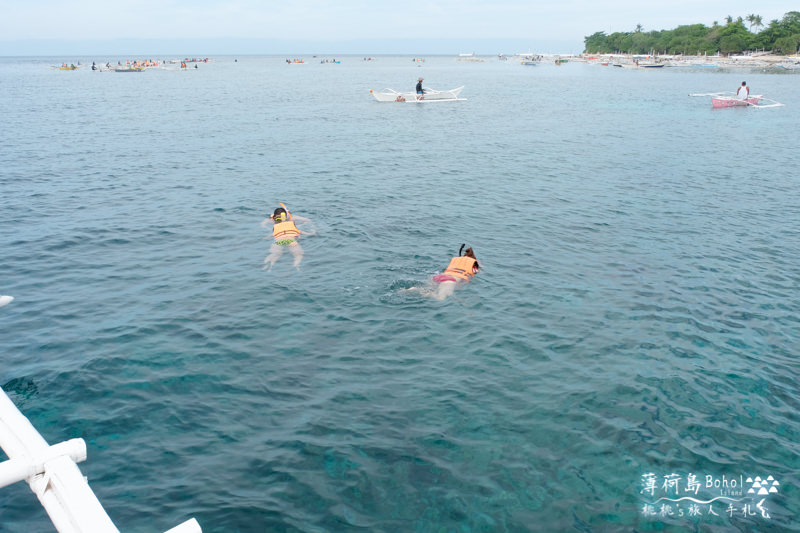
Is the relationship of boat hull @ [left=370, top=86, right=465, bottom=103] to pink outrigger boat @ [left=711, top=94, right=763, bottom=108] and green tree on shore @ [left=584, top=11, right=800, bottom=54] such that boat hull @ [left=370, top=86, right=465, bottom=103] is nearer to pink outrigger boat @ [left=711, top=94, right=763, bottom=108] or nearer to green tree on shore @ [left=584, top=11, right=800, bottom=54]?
pink outrigger boat @ [left=711, top=94, right=763, bottom=108]

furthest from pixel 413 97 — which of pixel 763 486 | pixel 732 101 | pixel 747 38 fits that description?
pixel 747 38

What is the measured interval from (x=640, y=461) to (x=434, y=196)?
19.0 meters

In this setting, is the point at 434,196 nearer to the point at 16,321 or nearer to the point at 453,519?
the point at 16,321

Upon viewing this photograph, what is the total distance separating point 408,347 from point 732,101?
64.0 m

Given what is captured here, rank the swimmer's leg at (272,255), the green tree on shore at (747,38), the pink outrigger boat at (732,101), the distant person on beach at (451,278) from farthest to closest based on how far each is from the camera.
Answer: the green tree on shore at (747,38) → the pink outrigger boat at (732,101) → the swimmer's leg at (272,255) → the distant person on beach at (451,278)

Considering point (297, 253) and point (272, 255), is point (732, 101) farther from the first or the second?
point (272, 255)

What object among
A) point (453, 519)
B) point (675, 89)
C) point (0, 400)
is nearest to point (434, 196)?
point (453, 519)

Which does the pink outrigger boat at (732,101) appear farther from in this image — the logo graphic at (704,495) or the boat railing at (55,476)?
the boat railing at (55,476)

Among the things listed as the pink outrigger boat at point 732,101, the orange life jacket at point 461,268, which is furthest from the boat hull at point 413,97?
the orange life jacket at point 461,268

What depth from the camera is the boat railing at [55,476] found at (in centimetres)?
357

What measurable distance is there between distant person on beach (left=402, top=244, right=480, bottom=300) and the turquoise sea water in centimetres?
49

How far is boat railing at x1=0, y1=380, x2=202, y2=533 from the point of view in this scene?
357cm

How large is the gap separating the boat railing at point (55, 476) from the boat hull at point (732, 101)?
70849mm

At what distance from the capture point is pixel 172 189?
28.2 metres
